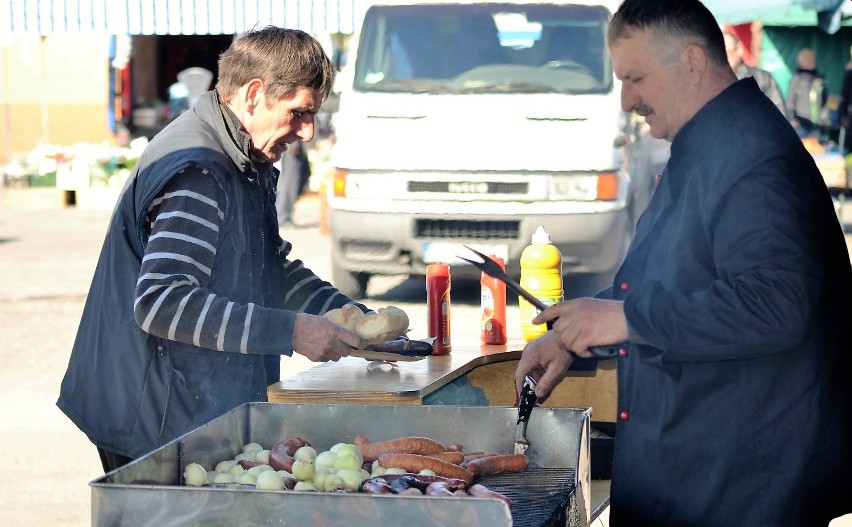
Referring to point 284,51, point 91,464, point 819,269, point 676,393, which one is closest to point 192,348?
point 284,51

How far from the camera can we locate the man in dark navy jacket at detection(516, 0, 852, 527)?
8.31 feet

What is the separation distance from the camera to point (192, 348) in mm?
3426

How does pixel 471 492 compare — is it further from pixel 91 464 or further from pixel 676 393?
pixel 91 464

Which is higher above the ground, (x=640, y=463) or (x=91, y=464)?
(x=640, y=463)

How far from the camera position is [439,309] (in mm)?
4520

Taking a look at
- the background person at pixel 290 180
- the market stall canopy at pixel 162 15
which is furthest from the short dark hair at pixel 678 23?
the background person at pixel 290 180

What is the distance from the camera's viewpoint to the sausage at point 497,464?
2809mm

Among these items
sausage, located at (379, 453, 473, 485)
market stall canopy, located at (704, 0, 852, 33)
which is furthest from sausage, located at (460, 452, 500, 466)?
market stall canopy, located at (704, 0, 852, 33)

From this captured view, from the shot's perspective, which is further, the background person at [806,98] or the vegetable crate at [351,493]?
the background person at [806,98]

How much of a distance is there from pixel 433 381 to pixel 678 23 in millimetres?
1492

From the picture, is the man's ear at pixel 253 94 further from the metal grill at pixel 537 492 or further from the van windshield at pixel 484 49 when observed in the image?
the van windshield at pixel 484 49

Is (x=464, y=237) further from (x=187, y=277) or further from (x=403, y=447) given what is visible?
(x=403, y=447)

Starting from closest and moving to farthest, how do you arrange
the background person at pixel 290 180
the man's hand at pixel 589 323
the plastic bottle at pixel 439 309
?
the man's hand at pixel 589 323 → the plastic bottle at pixel 439 309 → the background person at pixel 290 180

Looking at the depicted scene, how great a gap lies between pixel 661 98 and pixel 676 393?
63 cm
